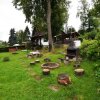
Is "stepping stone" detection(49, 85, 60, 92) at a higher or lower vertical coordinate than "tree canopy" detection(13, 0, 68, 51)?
lower

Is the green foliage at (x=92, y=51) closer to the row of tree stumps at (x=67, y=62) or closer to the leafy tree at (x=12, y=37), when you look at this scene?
the row of tree stumps at (x=67, y=62)

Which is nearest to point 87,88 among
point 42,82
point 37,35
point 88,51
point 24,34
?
point 42,82

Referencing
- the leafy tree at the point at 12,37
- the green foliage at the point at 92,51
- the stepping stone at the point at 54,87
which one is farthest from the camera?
the leafy tree at the point at 12,37

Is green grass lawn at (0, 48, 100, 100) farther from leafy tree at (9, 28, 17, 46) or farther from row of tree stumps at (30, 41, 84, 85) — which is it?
leafy tree at (9, 28, 17, 46)

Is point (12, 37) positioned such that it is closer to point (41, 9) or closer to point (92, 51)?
point (41, 9)

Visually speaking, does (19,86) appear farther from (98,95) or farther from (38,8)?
(38,8)

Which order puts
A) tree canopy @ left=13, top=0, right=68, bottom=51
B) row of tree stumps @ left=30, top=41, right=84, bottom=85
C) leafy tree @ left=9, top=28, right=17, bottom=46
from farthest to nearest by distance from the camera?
leafy tree @ left=9, top=28, right=17, bottom=46
tree canopy @ left=13, top=0, right=68, bottom=51
row of tree stumps @ left=30, top=41, right=84, bottom=85

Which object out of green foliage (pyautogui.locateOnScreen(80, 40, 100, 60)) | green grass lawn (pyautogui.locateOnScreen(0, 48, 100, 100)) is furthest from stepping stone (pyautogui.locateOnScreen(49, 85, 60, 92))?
green foliage (pyautogui.locateOnScreen(80, 40, 100, 60))

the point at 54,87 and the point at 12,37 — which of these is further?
the point at 12,37

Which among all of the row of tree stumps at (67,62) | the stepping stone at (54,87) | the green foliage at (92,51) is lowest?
the stepping stone at (54,87)

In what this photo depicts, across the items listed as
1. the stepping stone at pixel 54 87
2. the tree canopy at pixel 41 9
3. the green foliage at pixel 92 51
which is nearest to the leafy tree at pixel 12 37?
the tree canopy at pixel 41 9

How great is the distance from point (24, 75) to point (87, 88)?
5829 mm

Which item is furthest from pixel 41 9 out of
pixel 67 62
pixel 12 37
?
pixel 12 37

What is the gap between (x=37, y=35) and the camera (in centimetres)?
4988
